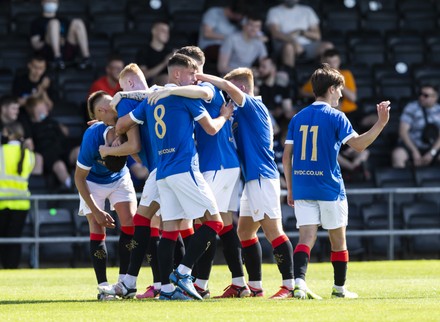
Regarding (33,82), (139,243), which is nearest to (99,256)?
(139,243)

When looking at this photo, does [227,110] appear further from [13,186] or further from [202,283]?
[13,186]

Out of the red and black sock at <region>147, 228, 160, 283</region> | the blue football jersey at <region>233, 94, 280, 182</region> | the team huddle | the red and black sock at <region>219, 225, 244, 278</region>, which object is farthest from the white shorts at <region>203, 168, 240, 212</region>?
the red and black sock at <region>147, 228, 160, 283</region>

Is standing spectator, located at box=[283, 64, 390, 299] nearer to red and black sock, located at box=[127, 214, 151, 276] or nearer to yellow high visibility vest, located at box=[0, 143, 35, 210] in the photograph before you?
red and black sock, located at box=[127, 214, 151, 276]

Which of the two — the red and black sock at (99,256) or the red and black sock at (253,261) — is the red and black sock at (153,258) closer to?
the red and black sock at (99,256)

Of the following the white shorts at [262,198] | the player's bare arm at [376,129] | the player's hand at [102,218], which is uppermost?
the player's bare arm at [376,129]

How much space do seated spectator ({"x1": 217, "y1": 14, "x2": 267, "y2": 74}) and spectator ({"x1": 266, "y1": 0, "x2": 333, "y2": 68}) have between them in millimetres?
952

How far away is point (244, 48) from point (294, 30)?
4.92 feet

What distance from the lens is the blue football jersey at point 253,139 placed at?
1083 centimetres

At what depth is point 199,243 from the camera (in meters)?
10.2

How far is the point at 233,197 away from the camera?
1119 centimetres

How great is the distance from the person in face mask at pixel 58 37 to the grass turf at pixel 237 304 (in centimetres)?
633

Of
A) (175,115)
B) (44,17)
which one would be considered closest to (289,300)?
(175,115)

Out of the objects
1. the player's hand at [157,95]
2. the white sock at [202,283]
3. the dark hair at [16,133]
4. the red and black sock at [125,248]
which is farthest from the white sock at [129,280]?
the dark hair at [16,133]

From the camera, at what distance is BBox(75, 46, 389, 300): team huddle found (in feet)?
33.7
